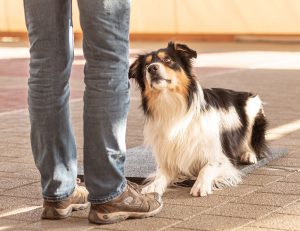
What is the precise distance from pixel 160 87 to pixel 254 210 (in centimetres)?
88

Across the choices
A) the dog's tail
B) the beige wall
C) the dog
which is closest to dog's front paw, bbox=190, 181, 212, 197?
the dog

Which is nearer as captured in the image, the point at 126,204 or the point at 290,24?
the point at 126,204

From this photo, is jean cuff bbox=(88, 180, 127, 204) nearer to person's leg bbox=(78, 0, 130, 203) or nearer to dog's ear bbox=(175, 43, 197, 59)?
person's leg bbox=(78, 0, 130, 203)

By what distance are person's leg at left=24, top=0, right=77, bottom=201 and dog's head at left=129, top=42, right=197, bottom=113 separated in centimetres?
76

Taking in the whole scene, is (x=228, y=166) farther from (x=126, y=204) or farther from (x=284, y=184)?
(x=126, y=204)

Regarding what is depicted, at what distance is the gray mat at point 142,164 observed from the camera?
4.37m

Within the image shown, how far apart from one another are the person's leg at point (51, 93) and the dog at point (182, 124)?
0.76 metres

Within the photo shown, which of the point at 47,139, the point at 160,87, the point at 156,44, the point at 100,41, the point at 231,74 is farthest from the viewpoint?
the point at 156,44

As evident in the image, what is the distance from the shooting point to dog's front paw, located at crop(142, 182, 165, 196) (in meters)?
4.00

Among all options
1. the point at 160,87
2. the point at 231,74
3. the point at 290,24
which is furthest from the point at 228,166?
the point at 290,24

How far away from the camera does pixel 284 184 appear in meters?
4.03

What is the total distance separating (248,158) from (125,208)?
4.79 ft

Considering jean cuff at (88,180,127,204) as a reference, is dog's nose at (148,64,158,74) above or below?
above

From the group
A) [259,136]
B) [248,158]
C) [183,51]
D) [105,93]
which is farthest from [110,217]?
[259,136]
